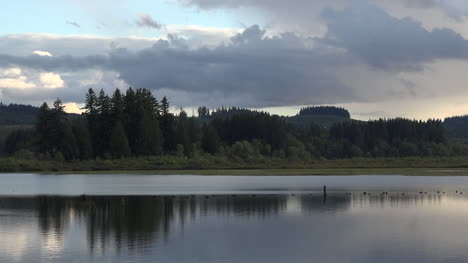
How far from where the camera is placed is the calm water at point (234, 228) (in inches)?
1628

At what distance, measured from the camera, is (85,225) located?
5628cm

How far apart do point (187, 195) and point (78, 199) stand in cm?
1380

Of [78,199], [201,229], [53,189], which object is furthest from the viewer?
[53,189]

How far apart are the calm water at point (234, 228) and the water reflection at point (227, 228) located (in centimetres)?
7

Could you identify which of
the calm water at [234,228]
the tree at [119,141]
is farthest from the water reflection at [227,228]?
the tree at [119,141]

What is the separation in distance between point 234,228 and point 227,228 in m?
0.55

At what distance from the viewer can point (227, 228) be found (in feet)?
177

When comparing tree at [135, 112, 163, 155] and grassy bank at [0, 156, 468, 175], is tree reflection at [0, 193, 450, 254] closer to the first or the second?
grassy bank at [0, 156, 468, 175]

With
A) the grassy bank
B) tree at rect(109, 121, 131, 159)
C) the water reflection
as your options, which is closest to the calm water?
the water reflection

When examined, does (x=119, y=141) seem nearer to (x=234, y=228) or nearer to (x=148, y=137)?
(x=148, y=137)

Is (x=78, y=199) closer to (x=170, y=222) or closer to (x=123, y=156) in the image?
(x=170, y=222)

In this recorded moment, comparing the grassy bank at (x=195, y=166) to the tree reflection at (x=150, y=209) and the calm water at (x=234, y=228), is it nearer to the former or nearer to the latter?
the calm water at (x=234, y=228)

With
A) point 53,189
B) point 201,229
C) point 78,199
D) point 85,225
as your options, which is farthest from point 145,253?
point 53,189

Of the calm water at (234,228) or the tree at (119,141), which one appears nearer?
the calm water at (234,228)
